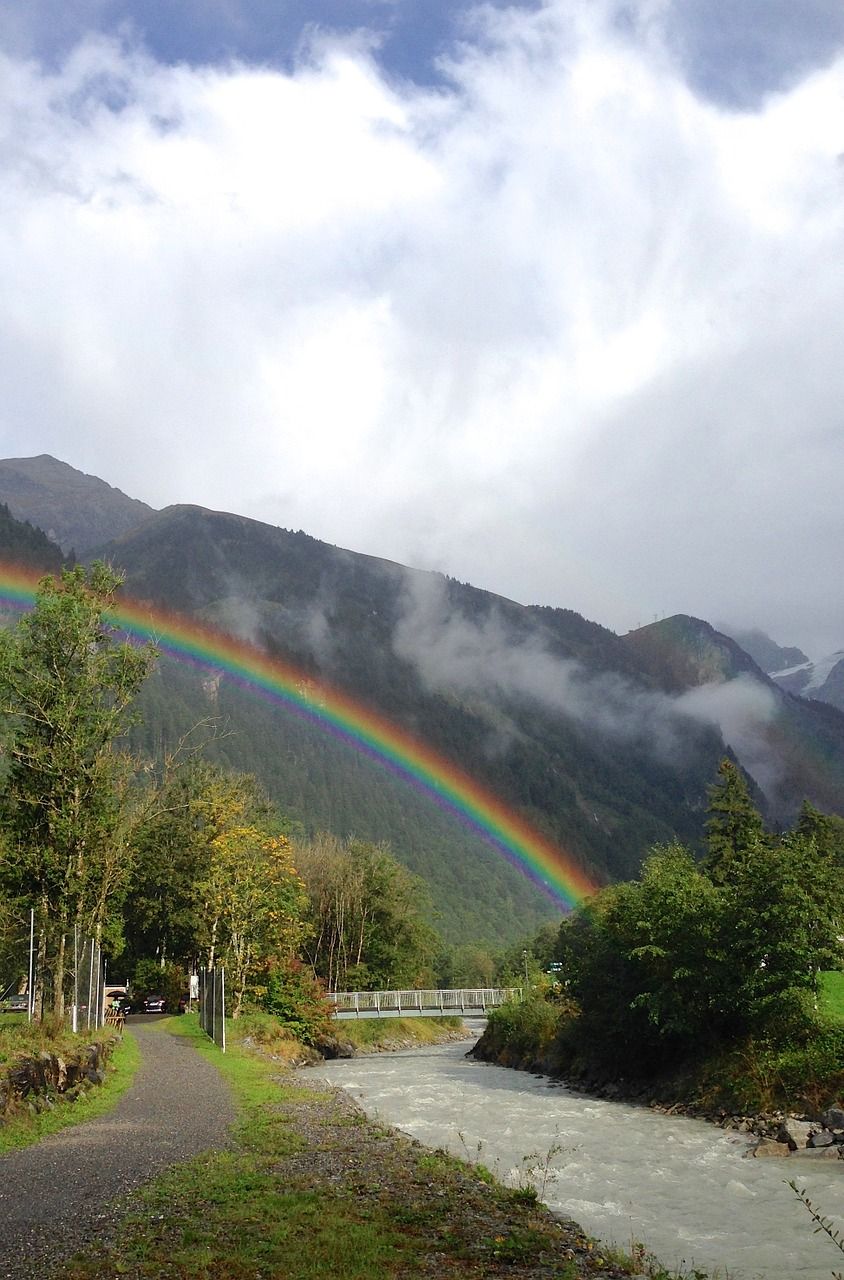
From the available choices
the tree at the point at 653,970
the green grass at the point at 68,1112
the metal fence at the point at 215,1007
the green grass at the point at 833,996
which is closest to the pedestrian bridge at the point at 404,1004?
the metal fence at the point at 215,1007

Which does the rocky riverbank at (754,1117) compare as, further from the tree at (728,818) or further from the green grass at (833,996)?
the tree at (728,818)

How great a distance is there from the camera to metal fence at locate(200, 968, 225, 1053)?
124ft

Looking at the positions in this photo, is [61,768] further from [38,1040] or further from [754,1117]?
[754,1117]

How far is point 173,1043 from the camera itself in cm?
3778

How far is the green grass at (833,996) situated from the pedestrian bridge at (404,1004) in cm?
2667

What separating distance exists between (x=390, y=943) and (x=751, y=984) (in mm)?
52459

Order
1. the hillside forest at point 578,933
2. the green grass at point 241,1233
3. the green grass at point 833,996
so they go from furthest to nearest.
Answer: the green grass at point 833,996
the hillside forest at point 578,933
the green grass at point 241,1233

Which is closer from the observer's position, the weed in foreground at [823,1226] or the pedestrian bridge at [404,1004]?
the weed in foreground at [823,1226]

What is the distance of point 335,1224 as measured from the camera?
10.2 meters

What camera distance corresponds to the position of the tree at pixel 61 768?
27.2m

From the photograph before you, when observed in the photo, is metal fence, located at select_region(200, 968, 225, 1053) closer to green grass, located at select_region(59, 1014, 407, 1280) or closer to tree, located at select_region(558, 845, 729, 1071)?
tree, located at select_region(558, 845, 729, 1071)

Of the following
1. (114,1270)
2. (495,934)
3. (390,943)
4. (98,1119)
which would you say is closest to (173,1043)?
(98,1119)

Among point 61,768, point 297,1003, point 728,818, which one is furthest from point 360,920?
point 61,768

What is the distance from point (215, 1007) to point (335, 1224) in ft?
107
